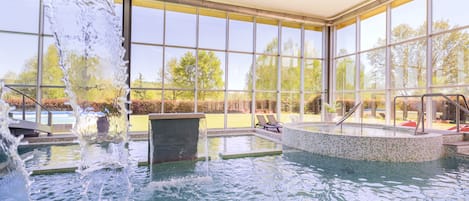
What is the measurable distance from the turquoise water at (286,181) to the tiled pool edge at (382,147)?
227 millimetres

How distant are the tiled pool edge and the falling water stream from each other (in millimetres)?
4065

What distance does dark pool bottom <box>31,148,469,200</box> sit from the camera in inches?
120

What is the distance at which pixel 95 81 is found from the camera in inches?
319

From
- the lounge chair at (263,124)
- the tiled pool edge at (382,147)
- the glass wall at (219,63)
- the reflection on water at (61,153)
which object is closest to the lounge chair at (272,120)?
the lounge chair at (263,124)

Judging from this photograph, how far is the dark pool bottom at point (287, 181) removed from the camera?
120 inches

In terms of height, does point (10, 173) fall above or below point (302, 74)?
below

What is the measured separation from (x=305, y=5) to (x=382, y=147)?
21.0ft

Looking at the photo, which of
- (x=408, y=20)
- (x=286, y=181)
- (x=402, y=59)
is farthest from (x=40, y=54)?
(x=408, y=20)

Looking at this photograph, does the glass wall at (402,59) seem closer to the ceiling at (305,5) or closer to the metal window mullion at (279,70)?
the ceiling at (305,5)

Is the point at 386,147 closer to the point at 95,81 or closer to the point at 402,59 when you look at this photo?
the point at 402,59

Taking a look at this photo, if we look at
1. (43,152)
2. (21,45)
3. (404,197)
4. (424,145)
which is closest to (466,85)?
(424,145)

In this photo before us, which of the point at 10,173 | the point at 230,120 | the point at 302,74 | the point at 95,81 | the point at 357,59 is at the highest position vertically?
the point at 357,59

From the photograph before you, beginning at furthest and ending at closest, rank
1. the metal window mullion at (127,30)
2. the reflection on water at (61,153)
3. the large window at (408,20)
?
the metal window mullion at (127,30) < the large window at (408,20) < the reflection on water at (61,153)

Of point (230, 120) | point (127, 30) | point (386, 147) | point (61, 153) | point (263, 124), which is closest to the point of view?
point (386, 147)
